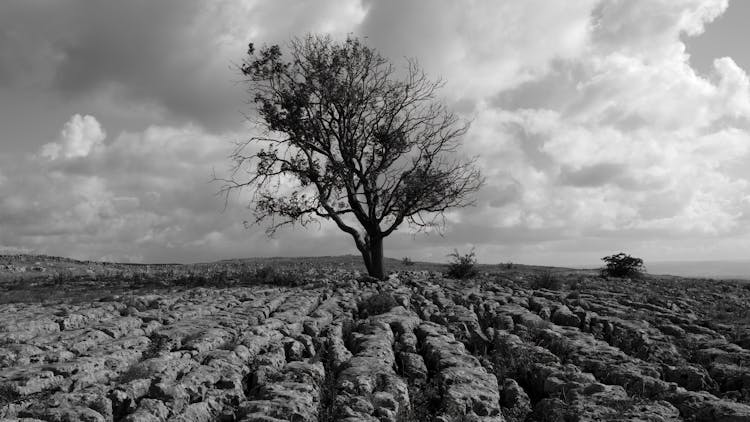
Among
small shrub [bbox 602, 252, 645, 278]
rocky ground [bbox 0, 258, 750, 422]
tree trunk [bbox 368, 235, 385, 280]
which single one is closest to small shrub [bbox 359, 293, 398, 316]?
rocky ground [bbox 0, 258, 750, 422]

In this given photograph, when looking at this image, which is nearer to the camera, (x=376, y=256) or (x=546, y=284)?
(x=546, y=284)

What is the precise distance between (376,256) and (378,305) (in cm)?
1184

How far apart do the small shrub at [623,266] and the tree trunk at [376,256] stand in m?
15.9

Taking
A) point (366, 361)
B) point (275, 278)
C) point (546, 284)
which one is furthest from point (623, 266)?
point (366, 361)

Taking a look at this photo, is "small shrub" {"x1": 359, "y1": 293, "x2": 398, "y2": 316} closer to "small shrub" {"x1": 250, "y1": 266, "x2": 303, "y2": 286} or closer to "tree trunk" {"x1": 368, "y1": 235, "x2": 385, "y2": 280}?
"small shrub" {"x1": 250, "y1": 266, "x2": 303, "y2": 286}

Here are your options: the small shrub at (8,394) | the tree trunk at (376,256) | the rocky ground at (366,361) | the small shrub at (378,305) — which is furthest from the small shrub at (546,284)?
the small shrub at (8,394)

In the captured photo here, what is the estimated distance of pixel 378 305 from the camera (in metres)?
16.5

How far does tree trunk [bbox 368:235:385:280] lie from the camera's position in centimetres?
2827

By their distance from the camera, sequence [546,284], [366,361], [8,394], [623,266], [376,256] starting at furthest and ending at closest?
[623,266], [376,256], [546,284], [366,361], [8,394]

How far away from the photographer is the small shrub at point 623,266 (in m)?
34.2

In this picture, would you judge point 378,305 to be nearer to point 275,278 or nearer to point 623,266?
point 275,278

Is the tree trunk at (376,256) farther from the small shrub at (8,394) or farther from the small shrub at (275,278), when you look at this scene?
the small shrub at (8,394)

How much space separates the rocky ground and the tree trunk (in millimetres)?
10147

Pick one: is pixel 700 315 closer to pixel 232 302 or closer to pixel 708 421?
pixel 708 421
